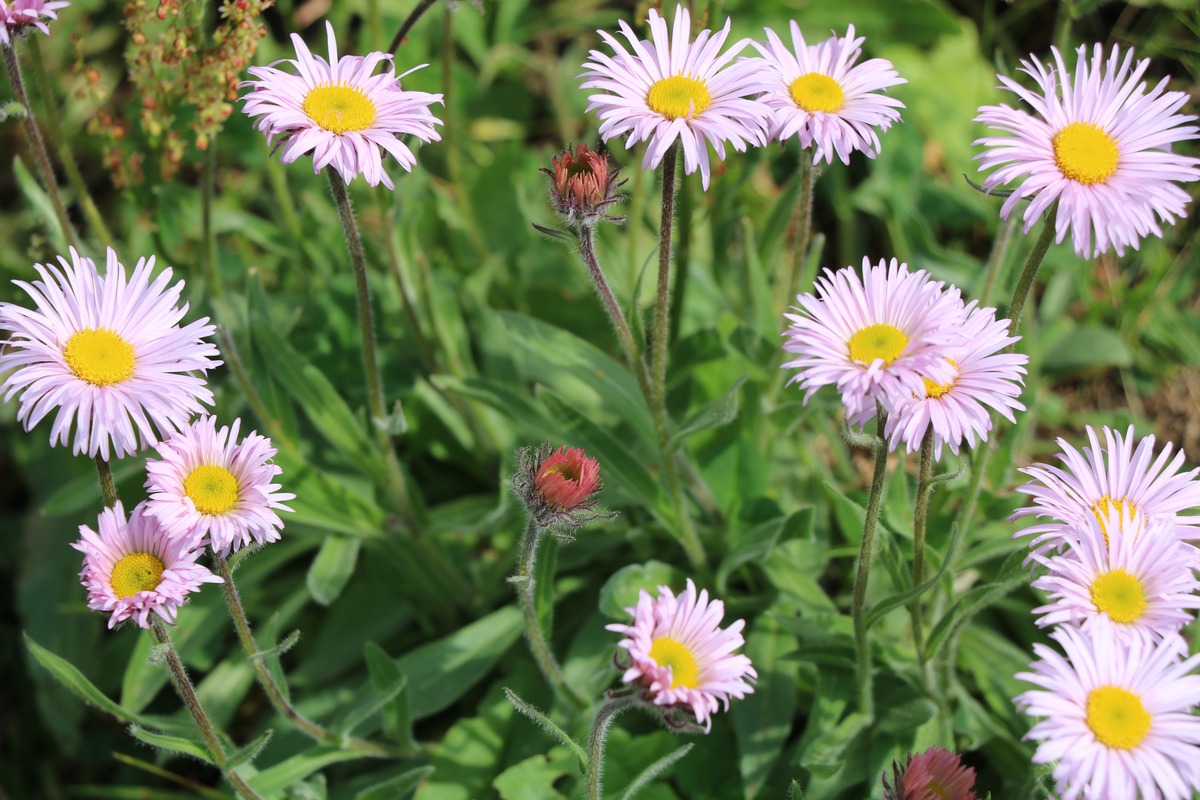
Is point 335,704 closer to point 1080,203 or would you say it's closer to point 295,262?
point 295,262

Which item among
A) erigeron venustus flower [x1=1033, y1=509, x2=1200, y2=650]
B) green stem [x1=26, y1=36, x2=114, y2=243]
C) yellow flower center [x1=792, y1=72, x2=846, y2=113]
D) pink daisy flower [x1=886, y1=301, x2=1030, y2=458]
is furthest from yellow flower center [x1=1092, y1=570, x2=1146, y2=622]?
green stem [x1=26, y1=36, x2=114, y2=243]

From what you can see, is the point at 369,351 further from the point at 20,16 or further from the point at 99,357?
the point at 20,16

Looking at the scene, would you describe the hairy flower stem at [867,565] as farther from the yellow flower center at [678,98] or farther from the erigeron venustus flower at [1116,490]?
the yellow flower center at [678,98]

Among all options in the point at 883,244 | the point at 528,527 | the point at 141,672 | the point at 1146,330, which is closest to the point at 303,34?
the point at 883,244

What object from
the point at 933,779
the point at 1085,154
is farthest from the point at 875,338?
the point at 933,779

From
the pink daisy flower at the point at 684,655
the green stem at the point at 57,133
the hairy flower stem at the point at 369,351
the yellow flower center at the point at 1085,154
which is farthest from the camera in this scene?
the green stem at the point at 57,133

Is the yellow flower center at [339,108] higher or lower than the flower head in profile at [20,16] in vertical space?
higher

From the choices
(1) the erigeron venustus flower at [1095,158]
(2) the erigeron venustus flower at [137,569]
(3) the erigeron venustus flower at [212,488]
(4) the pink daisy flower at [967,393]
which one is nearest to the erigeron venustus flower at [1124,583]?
(4) the pink daisy flower at [967,393]

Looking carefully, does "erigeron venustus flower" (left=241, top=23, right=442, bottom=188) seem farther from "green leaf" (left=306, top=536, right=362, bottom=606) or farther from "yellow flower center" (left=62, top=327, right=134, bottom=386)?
"green leaf" (left=306, top=536, right=362, bottom=606)
